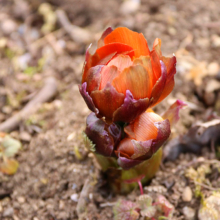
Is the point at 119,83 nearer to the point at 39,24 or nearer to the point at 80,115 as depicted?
the point at 80,115

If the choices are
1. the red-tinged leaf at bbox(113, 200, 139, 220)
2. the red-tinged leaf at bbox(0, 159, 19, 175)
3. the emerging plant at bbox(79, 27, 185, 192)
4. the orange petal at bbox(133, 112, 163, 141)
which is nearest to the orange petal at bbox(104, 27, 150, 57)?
the emerging plant at bbox(79, 27, 185, 192)

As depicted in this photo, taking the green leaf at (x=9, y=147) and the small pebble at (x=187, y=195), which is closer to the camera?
the small pebble at (x=187, y=195)

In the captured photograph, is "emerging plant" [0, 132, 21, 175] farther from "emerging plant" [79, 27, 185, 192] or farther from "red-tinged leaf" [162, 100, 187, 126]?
"red-tinged leaf" [162, 100, 187, 126]

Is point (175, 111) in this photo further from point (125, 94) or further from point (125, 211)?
point (125, 211)

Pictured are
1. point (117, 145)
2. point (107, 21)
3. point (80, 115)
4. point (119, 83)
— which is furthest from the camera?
point (107, 21)

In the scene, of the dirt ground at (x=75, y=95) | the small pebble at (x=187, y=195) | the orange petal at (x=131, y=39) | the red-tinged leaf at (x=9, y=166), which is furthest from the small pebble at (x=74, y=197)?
the orange petal at (x=131, y=39)

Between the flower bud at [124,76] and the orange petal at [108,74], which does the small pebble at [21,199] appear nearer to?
the flower bud at [124,76]

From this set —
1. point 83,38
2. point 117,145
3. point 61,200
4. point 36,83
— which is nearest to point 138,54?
point 117,145
